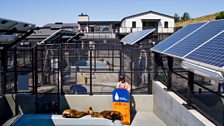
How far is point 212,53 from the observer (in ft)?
14.7

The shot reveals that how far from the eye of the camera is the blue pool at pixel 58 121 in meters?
8.81

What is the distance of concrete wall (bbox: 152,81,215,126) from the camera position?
5559 mm

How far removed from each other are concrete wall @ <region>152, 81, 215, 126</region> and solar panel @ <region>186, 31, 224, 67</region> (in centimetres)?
117

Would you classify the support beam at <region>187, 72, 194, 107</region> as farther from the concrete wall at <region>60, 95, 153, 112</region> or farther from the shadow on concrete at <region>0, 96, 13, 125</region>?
the shadow on concrete at <region>0, 96, 13, 125</region>

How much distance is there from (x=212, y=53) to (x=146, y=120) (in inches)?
188

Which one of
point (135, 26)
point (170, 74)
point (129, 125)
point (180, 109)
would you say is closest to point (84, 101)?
point (129, 125)

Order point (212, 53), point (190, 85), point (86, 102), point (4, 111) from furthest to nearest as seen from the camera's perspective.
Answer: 1. point (86, 102)
2. point (4, 111)
3. point (190, 85)
4. point (212, 53)

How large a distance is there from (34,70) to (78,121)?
242 cm

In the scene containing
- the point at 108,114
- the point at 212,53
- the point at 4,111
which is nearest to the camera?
the point at 212,53

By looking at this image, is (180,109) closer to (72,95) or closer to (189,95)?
(189,95)

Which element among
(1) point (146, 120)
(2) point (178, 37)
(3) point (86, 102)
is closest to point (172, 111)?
(1) point (146, 120)

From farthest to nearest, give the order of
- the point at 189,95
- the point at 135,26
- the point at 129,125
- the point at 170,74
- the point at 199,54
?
the point at 135,26, the point at 129,125, the point at 170,74, the point at 189,95, the point at 199,54

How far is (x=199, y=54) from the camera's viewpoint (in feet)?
16.3

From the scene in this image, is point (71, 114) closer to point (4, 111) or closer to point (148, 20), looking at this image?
point (4, 111)
